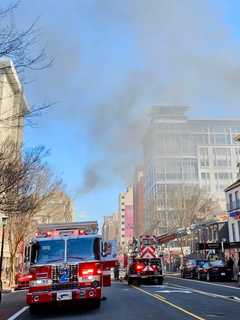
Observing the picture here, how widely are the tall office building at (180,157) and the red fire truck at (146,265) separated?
3014cm

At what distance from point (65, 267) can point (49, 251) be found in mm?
935

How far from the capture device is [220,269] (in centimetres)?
3344

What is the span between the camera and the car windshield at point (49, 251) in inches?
531

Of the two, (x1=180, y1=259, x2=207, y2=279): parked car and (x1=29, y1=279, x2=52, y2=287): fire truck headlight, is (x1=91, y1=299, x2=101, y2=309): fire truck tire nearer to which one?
(x1=29, y1=279, x2=52, y2=287): fire truck headlight

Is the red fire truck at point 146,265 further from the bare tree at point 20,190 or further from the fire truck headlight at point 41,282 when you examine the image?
the fire truck headlight at point 41,282

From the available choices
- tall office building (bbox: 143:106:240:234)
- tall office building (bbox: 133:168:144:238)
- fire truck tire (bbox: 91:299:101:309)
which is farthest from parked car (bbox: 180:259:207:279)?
tall office building (bbox: 133:168:144:238)

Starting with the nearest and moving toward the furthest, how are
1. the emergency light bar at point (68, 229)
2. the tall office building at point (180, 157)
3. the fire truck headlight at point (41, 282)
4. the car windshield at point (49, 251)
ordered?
the fire truck headlight at point (41, 282), the car windshield at point (49, 251), the emergency light bar at point (68, 229), the tall office building at point (180, 157)

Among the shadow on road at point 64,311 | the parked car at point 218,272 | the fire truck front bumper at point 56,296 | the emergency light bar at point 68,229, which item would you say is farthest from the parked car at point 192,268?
the fire truck front bumper at point 56,296

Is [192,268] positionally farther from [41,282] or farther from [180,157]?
[180,157]

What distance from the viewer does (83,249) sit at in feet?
45.2

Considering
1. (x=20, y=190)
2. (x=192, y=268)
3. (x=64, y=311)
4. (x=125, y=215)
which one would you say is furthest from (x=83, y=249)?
(x=125, y=215)

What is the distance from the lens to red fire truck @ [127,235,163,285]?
2880 cm

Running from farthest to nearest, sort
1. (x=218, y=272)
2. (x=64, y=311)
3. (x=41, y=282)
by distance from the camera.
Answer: (x=218, y=272)
(x=64, y=311)
(x=41, y=282)

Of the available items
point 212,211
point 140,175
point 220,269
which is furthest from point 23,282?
point 140,175
